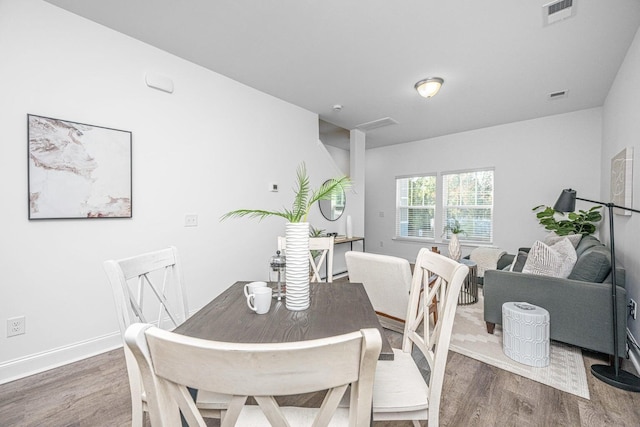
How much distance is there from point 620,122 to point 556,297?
7.14 ft

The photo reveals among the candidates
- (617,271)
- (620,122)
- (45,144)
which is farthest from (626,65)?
(45,144)

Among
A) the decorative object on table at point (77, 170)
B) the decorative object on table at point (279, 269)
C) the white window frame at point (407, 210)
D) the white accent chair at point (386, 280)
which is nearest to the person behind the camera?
the decorative object on table at point (279, 269)

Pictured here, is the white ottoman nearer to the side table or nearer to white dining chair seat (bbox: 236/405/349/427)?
the side table

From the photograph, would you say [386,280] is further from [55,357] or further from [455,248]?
[55,357]

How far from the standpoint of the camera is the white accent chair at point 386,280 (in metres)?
2.21

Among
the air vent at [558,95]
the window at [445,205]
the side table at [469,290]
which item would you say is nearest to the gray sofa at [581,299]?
the side table at [469,290]

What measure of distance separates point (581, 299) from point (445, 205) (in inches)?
142

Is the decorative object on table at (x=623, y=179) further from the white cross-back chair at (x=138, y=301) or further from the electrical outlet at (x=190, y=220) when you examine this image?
the electrical outlet at (x=190, y=220)

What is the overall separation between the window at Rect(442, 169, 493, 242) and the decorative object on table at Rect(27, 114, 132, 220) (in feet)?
17.5

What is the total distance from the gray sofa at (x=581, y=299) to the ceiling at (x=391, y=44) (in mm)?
1913

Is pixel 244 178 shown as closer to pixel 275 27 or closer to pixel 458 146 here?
pixel 275 27

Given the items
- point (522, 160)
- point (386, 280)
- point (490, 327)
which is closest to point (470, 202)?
point (522, 160)

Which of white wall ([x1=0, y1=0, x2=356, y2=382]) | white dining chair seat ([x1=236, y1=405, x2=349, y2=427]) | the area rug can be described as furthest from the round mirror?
white dining chair seat ([x1=236, y1=405, x2=349, y2=427])

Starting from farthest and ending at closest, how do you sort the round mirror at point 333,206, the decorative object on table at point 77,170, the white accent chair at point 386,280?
the round mirror at point 333,206
the white accent chair at point 386,280
the decorative object on table at point 77,170
